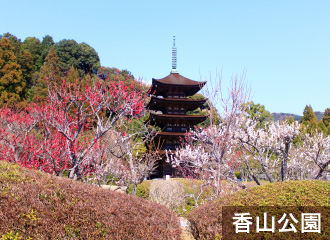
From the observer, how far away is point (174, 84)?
23.1m

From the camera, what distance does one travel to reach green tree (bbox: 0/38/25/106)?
95.8ft

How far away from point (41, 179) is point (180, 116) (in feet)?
62.8

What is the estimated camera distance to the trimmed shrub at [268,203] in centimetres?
368

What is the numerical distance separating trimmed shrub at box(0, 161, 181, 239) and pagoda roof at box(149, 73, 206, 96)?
19.2m

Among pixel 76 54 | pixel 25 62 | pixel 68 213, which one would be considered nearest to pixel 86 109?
pixel 68 213

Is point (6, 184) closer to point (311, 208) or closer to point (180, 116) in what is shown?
point (311, 208)

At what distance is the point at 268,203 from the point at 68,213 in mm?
2782

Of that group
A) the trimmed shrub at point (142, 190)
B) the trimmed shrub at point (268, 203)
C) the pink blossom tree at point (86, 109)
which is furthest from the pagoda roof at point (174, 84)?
the trimmed shrub at point (268, 203)

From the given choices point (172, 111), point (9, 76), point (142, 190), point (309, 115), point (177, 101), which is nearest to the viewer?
point (142, 190)

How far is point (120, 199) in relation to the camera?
13.5 feet

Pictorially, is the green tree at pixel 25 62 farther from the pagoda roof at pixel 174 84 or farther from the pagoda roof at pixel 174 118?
the pagoda roof at pixel 174 118

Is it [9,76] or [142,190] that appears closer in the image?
[142,190]

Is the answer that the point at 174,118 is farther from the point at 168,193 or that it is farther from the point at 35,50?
the point at 35,50

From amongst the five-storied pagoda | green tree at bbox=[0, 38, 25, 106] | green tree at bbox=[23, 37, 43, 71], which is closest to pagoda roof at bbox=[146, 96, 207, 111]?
the five-storied pagoda
